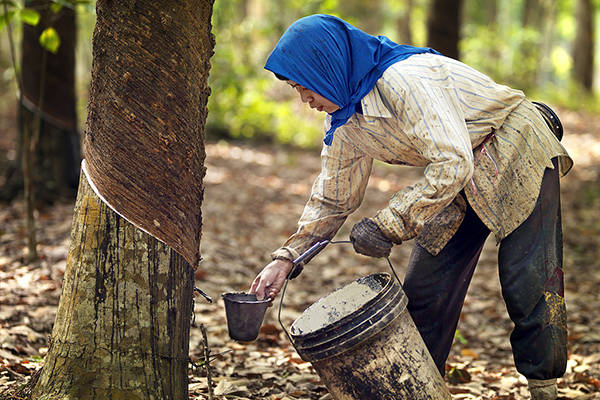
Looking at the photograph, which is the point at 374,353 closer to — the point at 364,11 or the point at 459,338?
the point at 459,338

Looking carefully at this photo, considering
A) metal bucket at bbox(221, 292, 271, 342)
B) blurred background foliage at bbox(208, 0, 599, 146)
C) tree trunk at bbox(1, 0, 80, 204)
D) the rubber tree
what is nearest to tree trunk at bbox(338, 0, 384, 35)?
blurred background foliage at bbox(208, 0, 599, 146)

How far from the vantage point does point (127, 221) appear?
2.43 meters

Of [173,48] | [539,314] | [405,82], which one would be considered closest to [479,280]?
[539,314]

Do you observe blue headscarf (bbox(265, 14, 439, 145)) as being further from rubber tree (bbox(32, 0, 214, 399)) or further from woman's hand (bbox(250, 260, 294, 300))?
woman's hand (bbox(250, 260, 294, 300))

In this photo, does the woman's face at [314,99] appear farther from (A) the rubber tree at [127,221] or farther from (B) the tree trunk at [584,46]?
(B) the tree trunk at [584,46]

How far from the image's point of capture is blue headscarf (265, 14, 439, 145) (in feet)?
7.96

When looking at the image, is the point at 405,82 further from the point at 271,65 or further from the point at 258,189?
the point at 258,189

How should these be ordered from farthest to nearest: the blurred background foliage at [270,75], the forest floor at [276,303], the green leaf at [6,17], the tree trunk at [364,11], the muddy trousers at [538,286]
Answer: the tree trunk at [364,11], the blurred background foliage at [270,75], the green leaf at [6,17], the forest floor at [276,303], the muddy trousers at [538,286]

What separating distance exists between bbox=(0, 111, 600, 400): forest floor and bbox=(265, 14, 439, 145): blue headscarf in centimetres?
137

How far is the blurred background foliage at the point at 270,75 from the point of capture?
11.8 m

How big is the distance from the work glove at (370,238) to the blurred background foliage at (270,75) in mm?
4845

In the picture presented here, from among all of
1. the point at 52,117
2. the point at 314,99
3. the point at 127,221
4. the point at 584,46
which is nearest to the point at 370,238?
the point at 314,99

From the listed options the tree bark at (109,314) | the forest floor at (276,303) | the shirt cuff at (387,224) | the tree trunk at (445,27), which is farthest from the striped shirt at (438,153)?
the tree trunk at (445,27)

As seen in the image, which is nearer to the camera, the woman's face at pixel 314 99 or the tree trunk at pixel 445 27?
the woman's face at pixel 314 99
